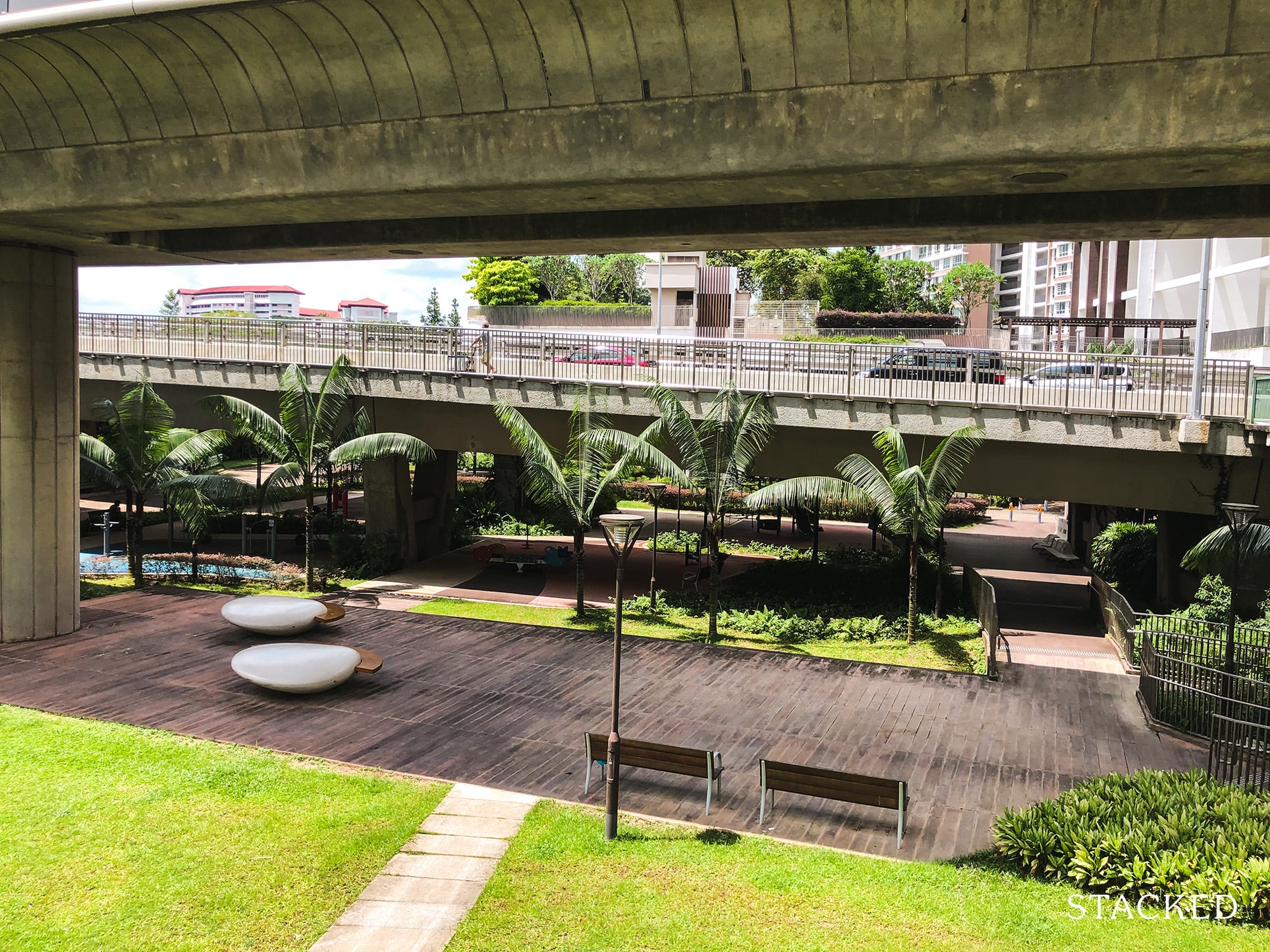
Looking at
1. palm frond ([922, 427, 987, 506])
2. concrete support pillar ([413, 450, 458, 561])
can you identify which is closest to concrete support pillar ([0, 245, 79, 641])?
concrete support pillar ([413, 450, 458, 561])

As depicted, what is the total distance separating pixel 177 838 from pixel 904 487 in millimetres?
13019

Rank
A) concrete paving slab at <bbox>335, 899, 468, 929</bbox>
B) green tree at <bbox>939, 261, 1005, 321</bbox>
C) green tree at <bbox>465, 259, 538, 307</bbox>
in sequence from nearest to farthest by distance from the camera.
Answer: concrete paving slab at <bbox>335, 899, 468, 929</bbox>, green tree at <bbox>465, 259, 538, 307</bbox>, green tree at <bbox>939, 261, 1005, 321</bbox>

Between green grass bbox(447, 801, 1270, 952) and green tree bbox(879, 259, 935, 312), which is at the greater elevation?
green tree bbox(879, 259, 935, 312)

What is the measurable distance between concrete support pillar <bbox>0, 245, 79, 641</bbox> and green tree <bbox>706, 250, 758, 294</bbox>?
60931 mm

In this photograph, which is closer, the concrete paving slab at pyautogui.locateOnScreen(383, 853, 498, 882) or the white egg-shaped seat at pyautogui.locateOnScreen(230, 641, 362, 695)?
the concrete paving slab at pyautogui.locateOnScreen(383, 853, 498, 882)

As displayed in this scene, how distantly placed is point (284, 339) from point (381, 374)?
318 centimetres

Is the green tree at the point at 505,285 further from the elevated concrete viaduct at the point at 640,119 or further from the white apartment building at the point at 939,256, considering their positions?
the elevated concrete viaduct at the point at 640,119

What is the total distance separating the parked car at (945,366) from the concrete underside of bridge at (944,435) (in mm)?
743

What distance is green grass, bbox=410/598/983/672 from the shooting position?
16609 millimetres

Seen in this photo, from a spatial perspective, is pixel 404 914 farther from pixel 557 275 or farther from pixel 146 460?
pixel 557 275

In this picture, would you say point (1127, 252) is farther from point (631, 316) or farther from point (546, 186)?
point (546, 186)

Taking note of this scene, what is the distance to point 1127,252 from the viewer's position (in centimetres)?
5362

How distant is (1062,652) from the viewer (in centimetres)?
1753

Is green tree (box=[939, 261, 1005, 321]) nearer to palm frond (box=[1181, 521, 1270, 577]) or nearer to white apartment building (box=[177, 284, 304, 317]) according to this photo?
palm frond (box=[1181, 521, 1270, 577])
